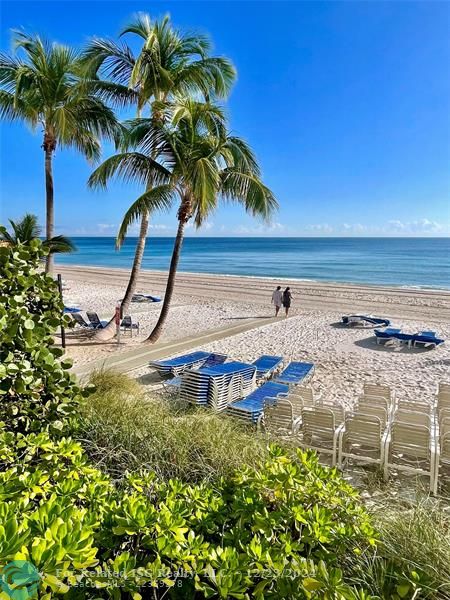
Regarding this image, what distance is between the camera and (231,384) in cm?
723

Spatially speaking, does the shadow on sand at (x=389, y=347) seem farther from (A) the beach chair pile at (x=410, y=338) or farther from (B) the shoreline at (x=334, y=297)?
(B) the shoreline at (x=334, y=297)

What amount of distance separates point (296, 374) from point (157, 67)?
390 inches

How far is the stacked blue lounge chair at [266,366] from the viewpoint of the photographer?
8.55 m

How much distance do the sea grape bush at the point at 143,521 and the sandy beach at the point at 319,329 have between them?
592cm

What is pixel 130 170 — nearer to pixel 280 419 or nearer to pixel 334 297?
pixel 280 419

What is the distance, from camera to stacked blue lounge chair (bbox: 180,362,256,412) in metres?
6.74

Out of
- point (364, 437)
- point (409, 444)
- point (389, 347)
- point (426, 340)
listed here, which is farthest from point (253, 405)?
point (426, 340)

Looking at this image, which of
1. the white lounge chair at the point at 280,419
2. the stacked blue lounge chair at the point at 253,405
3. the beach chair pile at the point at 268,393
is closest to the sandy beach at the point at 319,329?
the beach chair pile at the point at 268,393

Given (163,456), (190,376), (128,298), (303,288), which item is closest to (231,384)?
(190,376)

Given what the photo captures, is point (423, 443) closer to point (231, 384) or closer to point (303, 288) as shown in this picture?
point (231, 384)

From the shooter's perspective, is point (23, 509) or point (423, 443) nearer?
point (23, 509)

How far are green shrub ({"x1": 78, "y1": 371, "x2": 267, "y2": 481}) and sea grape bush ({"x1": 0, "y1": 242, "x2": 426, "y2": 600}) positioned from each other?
54 centimetres

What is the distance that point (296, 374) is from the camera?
8344mm

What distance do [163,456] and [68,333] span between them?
11.3 metres
